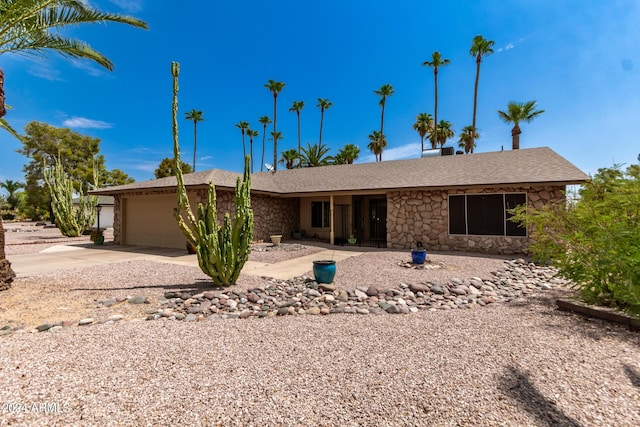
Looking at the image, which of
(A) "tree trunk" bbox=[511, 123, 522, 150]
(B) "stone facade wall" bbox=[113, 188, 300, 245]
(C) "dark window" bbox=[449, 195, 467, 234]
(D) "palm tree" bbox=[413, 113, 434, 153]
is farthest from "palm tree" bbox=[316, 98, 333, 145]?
(C) "dark window" bbox=[449, 195, 467, 234]

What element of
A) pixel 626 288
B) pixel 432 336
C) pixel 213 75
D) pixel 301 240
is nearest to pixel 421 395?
pixel 432 336

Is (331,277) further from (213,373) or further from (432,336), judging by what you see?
(213,373)

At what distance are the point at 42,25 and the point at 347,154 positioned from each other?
3224 centimetres

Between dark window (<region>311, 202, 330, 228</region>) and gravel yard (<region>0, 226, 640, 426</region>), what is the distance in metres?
11.9

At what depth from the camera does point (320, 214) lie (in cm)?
1672

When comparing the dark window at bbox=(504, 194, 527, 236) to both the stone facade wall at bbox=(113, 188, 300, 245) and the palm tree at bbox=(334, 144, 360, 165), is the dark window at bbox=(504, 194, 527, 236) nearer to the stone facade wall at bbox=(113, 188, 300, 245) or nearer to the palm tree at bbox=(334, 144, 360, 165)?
the stone facade wall at bbox=(113, 188, 300, 245)

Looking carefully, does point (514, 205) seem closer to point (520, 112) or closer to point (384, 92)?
point (520, 112)

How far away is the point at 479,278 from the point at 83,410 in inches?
300

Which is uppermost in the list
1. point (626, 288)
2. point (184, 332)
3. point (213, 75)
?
point (213, 75)

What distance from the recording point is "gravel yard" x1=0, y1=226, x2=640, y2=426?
7.50ft

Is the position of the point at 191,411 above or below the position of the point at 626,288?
below

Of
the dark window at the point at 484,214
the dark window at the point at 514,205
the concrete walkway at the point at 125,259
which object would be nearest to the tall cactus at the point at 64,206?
the concrete walkway at the point at 125,259

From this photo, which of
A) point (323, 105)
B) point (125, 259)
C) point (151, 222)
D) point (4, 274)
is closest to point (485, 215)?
point (125, 259)

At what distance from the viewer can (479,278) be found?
7.11 metres
